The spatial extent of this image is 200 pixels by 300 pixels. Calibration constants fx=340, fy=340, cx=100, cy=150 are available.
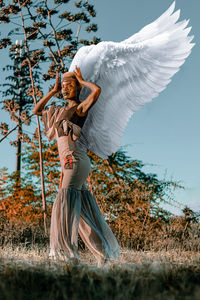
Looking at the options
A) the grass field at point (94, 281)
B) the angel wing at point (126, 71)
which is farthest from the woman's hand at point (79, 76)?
the grass field at point (94, 281)

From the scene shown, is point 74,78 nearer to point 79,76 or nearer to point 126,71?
point 79,76

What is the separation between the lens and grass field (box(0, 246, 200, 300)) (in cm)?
196

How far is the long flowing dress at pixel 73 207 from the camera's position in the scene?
11.3 ft

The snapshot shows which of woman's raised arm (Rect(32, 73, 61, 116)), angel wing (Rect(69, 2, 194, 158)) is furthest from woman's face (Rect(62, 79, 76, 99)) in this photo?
angel wing (Rect(69, 2, 194, 158))

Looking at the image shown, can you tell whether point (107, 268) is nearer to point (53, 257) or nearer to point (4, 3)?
point (53, 257)

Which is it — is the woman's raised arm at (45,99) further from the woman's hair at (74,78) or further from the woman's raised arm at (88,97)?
the woman's raised arm at (88,97)

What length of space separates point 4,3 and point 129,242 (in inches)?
319

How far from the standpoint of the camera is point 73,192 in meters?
3.58

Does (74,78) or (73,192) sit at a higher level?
(74,78)

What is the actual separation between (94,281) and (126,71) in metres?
2.51

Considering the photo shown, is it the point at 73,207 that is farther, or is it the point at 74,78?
the point at 74,78

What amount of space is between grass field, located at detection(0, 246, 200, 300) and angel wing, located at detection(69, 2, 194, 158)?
4.79ft

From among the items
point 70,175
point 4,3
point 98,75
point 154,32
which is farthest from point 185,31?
point 4,3

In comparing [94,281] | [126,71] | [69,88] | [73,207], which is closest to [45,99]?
[69,88]
